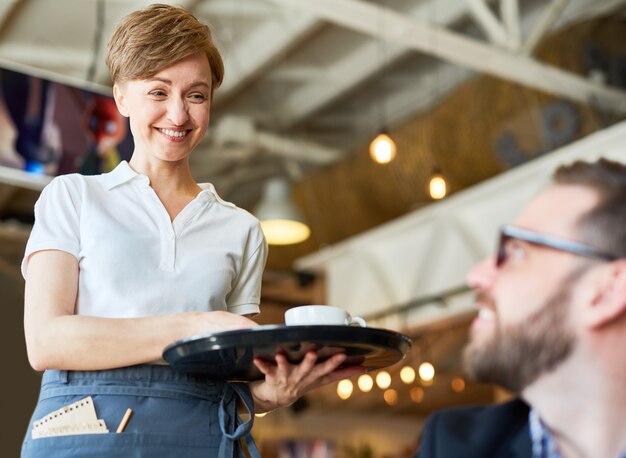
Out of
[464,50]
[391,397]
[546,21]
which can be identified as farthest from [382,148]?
[391,397]

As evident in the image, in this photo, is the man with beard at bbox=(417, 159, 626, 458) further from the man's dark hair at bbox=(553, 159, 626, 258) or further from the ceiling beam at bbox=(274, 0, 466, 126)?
the ceiling beam at bbox=(274, 0, 466, 126)

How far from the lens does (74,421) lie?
129 centimetres

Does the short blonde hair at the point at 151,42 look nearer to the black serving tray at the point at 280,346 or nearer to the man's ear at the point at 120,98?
the man's ear at the point at 120,98

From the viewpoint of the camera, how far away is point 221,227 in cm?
146

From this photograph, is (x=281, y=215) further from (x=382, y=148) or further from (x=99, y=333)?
(x=99, y=333)

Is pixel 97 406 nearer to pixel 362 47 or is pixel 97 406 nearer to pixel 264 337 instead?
pixel 264 337

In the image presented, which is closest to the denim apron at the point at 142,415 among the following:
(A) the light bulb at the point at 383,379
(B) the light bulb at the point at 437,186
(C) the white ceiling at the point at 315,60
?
(C) the white ceiling at the point at 315,60

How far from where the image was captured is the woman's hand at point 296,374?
4.10ft

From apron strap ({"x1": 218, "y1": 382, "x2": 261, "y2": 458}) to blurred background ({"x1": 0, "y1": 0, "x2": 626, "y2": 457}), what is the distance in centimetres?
325

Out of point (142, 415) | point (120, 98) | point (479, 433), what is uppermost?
point (120, 98)

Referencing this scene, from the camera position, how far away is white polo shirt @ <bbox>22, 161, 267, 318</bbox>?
1343mm

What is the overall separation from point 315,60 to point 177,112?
6739mm

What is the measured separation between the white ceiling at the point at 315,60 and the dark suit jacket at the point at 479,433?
4.21m

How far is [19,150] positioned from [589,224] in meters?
4.21
